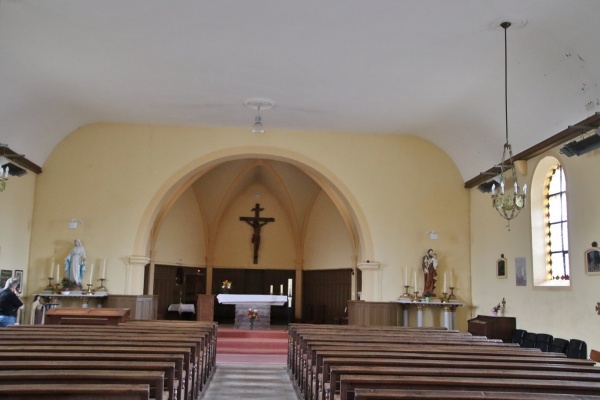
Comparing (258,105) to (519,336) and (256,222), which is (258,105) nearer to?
(519,336)

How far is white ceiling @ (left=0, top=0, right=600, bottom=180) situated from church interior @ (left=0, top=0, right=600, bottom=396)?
1.5 inches

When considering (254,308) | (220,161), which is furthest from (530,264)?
(254,308)

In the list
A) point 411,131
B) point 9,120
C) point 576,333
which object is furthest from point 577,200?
point 9,120

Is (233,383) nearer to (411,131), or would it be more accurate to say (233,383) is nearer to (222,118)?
(222,118)

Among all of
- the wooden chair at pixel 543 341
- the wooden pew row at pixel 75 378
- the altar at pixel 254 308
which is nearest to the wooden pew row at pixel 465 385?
the wooden pew row at pixel 75 378

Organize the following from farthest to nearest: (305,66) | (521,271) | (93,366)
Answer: (521,271) → (305,66) → (93,366)

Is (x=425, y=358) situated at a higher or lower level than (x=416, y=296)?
lower

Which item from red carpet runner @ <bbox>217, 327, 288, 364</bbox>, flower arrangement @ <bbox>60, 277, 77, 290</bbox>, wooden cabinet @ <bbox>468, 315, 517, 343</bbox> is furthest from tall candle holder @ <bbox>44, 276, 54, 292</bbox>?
wooden cabinet @ <bbox>468, 315, 517, 343</bbox>

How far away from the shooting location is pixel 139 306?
483 inches

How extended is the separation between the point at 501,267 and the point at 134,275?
24.0 feet

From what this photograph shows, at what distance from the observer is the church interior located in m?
7.82

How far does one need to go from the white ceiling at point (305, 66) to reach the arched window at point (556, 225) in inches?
30.8

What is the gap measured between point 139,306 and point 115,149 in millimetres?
3341

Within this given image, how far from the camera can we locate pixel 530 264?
10391 millimetres
